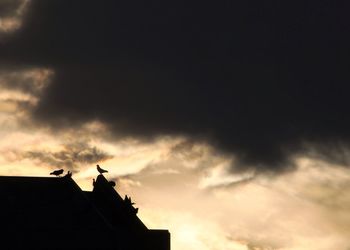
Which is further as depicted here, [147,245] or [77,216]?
[147,245]

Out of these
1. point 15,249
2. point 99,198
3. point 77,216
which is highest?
point 99,198

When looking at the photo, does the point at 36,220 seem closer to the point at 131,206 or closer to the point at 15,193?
the point at 15,193

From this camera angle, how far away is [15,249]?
50.7m

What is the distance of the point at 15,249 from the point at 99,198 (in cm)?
1330

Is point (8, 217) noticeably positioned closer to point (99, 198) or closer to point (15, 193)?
point (15, 193)

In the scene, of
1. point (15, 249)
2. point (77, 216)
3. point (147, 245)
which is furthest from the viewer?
point (147, 245)

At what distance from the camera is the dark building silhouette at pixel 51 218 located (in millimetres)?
51513

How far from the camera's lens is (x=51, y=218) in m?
53.3

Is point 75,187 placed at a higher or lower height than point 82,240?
higher

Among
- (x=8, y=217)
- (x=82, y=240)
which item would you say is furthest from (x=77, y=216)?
(x=8, y=217)

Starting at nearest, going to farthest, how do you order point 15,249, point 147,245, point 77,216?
point 15,249
point 77,216
point 147,245

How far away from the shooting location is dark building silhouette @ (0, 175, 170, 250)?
51.5 m

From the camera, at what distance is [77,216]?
5425 cm

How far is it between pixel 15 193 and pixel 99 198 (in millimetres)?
10729
